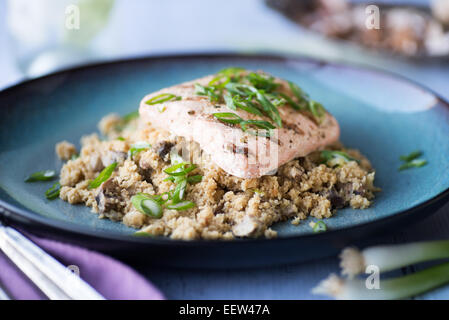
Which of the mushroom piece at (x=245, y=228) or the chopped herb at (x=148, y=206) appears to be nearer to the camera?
the mushroom piece at (x=245, y=228)

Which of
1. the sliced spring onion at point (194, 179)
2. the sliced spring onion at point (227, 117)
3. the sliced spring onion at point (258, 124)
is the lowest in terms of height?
the sliced spring onion at point (194, 179)

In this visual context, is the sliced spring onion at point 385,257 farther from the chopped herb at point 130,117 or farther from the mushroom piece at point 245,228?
the chopped herb at point 130,117

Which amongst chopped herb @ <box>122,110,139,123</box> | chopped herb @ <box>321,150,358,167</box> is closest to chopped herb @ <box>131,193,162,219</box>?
chopped herb @ <box>321,150,358,167</box>

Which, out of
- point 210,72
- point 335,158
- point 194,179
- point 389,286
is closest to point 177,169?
point 194,179

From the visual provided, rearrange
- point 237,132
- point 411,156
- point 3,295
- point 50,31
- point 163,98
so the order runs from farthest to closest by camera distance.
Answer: point 50,31 < point 411,156 < point 163,98 < point 237,132 < point 3,295

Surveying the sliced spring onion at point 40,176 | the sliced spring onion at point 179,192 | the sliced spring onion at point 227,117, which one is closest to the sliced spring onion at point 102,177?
the sliced spring onion at point 40,176

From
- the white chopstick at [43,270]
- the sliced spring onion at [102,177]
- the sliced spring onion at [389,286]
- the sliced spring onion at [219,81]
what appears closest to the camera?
the white chopstick at [43,270]

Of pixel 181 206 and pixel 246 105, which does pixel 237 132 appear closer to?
pixel 246 105
